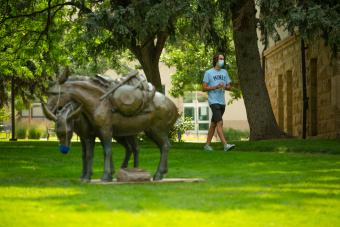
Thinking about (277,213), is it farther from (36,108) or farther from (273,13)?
(36,108)

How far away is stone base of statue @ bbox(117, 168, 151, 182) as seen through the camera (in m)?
11.0

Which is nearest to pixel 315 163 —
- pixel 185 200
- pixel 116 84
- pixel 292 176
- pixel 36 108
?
pixel 292 176

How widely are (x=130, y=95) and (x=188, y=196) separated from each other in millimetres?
2149

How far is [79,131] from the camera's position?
11.1 metres

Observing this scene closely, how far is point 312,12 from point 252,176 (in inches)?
356

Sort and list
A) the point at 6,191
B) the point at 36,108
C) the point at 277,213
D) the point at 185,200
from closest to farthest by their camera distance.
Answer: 1. the point at 277,213
2. the point at 185,200
3. the point at 6,191
4. the point at 36,108

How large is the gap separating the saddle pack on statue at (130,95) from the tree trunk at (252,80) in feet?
40.8

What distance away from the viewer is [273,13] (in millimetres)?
21250

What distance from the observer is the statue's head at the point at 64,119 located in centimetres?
1058

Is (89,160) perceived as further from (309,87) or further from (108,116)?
(309,87)

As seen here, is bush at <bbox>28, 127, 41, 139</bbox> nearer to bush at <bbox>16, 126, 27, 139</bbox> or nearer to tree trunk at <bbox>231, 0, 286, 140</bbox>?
bush at <bbox>16, 126, 27, 139</bbox>

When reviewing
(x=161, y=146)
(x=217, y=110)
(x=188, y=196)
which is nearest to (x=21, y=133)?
(x=217, y=110)

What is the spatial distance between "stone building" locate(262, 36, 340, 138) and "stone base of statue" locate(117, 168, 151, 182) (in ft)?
43.0

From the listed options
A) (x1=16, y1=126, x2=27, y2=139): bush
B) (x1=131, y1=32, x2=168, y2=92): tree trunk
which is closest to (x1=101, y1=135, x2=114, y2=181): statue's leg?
(x1=131, y1=32, x2=168, y2=92): tree trunk
